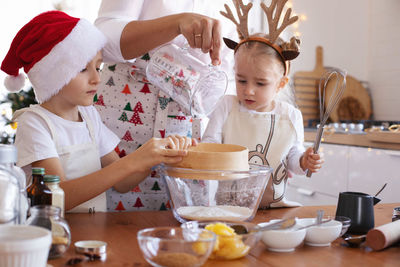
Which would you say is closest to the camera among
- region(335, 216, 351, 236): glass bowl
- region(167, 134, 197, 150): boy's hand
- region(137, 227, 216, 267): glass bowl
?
region(137, 227, 216, 267): glass bowl

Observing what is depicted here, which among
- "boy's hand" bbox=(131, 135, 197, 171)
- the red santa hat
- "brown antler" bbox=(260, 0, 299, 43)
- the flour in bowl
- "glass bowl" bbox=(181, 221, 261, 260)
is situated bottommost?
the flour in bowl

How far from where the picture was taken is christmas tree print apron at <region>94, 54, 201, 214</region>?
1435mm

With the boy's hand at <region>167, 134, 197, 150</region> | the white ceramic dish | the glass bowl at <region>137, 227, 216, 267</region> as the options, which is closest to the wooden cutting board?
the boy's hand at <region>167, 134, 197, 150</region>

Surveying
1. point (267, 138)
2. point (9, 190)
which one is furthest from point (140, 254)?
point (267, 138)

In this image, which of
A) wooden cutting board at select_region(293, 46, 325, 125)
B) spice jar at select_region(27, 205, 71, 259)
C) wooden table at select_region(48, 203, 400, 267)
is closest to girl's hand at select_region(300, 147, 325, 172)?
wooden table at select_region(48, 203, 400, 267)

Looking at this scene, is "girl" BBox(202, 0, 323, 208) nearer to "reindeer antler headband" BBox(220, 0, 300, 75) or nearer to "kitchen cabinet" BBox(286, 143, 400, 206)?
"reindeer antler headband" BBox(220, 0, 300, 75)

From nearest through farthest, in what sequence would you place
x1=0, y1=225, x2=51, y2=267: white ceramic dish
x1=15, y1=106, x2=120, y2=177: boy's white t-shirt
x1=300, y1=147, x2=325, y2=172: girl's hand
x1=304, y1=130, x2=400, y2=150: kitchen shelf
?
x1=0, y1=225, x2=51, y2=267: white ceramic dish, x1=15, y1=106, x2=120, y2=177: boy's white t-shirt, x1=300, y1=147, x2=325, y2=172: girl's hand, x1=304, y1=130, x2=400, y2=150: kitchen shelf

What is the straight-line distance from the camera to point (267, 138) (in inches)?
58.1

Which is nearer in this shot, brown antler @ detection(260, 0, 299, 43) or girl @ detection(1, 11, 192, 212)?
girl @ detection(1, 11, 192, 212)

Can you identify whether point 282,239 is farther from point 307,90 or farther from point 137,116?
point 307,90

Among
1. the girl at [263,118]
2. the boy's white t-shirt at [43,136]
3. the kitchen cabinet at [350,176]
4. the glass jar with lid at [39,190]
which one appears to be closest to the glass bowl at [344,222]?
the girl at [263,118]

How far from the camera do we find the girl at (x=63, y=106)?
3.64ft

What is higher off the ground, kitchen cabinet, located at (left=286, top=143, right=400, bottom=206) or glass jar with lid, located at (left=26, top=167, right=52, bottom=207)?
glass jar with lid, located at (left=26, top=167, right=52, bottom=207)

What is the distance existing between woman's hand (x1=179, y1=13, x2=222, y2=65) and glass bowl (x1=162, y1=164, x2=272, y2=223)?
0.32 meters
